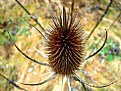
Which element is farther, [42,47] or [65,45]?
[42,47]

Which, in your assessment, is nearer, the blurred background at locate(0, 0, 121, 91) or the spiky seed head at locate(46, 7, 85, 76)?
the spiky seed head at locate(46, 7, 85, 76)

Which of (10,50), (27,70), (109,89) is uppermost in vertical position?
(10,50)

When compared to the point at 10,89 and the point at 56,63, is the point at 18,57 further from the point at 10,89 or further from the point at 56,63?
the point at 56,63

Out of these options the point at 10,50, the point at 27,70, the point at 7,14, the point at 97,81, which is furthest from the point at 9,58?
the point at 97,81

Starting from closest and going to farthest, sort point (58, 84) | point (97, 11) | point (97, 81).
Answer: point (58, 84) → point (97, 81) → point (97, 11)

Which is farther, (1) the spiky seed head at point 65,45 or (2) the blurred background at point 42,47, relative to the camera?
(2) the blurred background at point 42,47
